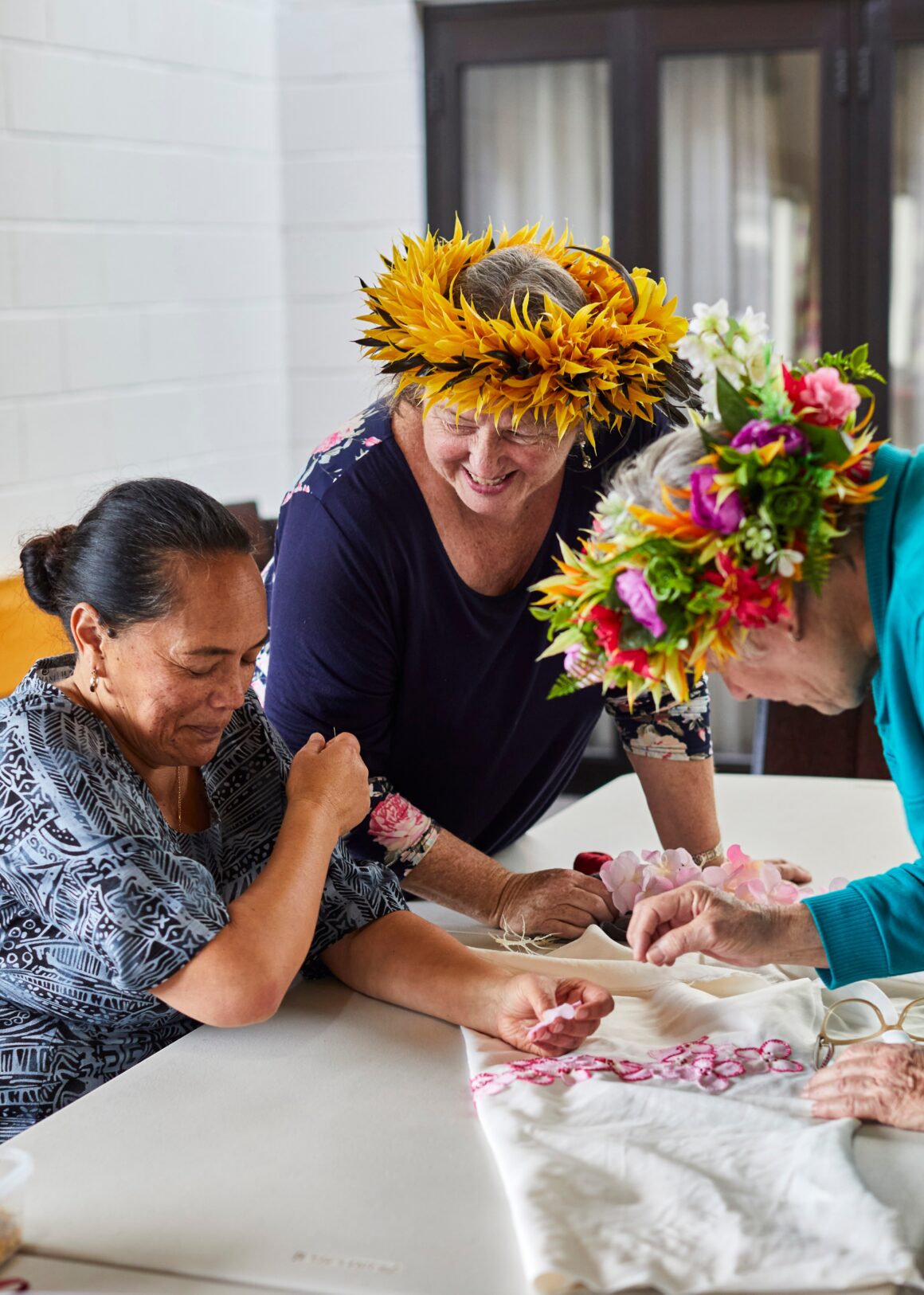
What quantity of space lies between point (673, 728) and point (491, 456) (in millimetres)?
561

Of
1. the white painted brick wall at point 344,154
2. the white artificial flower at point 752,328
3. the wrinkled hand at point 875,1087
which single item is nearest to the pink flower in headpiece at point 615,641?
the white artificial flower at point 752,328

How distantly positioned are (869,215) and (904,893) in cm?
341

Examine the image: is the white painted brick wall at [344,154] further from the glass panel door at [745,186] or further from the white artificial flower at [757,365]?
the white artificial flower at [757,365]

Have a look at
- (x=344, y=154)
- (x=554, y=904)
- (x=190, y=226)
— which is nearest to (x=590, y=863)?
(x=554, y=904)

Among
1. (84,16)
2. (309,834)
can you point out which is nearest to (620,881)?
(309,834)

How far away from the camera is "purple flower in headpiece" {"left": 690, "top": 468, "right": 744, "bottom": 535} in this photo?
4.30ft

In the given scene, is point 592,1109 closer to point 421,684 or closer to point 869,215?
point 421,684

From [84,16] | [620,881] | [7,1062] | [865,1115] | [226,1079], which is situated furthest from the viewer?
[84,16]

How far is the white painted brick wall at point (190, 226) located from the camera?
3.34 meters

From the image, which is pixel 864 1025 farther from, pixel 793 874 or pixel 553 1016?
pixel 793 874

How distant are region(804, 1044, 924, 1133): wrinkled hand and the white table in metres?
0.02

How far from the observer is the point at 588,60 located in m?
4.48

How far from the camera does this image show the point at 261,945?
1.53m

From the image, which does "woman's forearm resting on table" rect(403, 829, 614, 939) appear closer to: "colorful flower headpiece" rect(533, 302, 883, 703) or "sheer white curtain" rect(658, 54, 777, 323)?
"colorful flower headpiece" rect(533, 302, 883, 703)
